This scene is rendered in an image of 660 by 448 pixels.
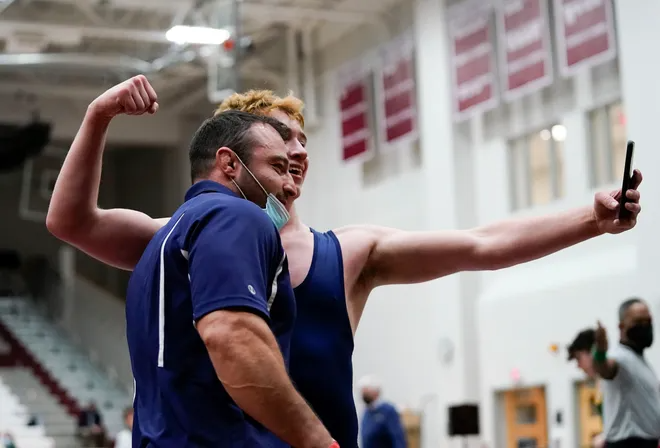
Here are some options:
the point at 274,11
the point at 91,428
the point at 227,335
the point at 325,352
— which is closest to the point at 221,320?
the point at 227,335

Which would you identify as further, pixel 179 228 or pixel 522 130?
pixel 522 130

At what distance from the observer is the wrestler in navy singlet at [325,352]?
3629mm

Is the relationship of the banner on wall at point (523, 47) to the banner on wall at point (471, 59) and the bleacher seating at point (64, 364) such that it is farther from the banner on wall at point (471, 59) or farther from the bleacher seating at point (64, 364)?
the bleacher seating at point (64, 364)

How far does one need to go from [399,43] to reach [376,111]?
1504mm

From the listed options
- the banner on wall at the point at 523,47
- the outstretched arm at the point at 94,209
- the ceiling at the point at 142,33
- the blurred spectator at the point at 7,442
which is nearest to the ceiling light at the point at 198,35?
the ceiling at the point at 142,33

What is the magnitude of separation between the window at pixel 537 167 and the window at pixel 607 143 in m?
0.63

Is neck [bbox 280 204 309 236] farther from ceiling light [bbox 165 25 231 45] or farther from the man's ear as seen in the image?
ceiling light [bbox 165 25 231 45]

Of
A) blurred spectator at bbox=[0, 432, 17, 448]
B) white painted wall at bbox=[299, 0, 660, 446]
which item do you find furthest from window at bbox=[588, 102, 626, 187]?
blurred spectator at bbox=[0, 432, 17, 448]

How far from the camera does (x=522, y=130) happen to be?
17969mm

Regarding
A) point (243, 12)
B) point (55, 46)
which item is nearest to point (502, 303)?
point (243, 12)

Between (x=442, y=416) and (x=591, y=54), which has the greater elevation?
(x=591, y=54)

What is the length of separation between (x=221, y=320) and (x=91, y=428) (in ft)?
71.6

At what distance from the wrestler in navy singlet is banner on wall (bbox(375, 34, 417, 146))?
16465 millimetres

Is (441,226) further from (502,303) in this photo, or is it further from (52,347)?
(52,347)
